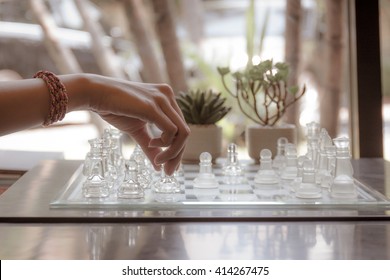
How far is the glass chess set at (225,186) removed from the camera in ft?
4.44

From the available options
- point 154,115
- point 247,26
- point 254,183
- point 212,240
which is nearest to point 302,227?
point 212,240

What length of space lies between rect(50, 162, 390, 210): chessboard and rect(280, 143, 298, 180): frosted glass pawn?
0.13 metres

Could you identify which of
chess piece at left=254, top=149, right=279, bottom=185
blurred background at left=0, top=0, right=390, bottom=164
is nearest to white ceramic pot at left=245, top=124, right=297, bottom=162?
chess piece at left=254, top=149, right=279, bottom=185

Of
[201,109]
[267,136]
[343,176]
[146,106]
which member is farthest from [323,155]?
[146,106]

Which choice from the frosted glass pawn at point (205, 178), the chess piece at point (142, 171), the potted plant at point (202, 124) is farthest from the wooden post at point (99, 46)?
the frosted glass pawn at point (205, 178)

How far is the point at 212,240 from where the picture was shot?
1067mm

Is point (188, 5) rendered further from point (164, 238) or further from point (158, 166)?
point (164, 238)

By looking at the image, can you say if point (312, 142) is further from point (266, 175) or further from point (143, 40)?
point (143, 40)

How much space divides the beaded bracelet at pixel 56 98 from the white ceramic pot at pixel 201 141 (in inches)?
37.5

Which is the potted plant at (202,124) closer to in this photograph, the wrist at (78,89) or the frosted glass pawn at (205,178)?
the frosted glass pawn at (205,178)

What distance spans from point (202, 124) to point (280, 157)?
0.35 metres

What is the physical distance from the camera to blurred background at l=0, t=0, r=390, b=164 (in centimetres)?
304

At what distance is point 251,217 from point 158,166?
36cm

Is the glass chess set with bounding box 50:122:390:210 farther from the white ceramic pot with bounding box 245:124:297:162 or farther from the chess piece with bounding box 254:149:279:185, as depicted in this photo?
the white ceramic pot with bounding box 245:124:297:162
